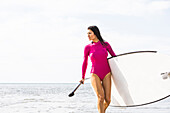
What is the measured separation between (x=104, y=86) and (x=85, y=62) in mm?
483

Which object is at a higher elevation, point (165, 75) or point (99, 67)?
point (99, 67)

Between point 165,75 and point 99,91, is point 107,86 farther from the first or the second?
point 165,75

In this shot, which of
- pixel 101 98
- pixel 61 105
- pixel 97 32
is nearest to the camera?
pixel 101 98

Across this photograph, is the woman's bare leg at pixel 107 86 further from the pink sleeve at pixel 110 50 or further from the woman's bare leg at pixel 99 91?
the pink sleeve at pixel 110 50

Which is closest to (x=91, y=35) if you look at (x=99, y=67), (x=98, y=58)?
(x=98, y=58)

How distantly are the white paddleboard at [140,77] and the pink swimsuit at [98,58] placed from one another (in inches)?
6.8

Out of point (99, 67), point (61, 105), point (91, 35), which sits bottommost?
point (61, 105)

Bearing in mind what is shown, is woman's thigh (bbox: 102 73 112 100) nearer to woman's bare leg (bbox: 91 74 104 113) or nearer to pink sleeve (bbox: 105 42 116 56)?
woman's bare leg (bbox: 91 74 104 113)

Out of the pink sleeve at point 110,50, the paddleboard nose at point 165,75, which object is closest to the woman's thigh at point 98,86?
the pink sleeve at point 110,50

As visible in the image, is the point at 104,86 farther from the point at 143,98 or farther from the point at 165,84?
the point at 165,84

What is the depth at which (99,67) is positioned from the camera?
421cm

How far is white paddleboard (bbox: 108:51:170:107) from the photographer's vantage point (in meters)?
4.42

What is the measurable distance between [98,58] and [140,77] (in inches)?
32.7

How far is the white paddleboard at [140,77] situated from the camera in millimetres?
4422
